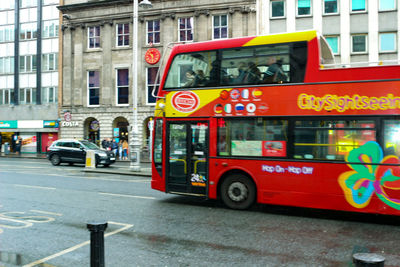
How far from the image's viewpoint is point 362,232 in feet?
22.6

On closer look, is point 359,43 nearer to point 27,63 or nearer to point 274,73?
point 274,73

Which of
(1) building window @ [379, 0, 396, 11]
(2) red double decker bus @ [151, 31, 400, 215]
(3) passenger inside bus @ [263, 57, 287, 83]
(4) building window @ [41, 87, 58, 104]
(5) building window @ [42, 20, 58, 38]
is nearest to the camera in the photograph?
(2) red double decker bus @ [151, 31, 400, 215]

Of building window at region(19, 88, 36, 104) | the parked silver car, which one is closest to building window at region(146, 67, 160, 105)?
the parked silver car

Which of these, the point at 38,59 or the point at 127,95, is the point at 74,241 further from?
the point at 38,59

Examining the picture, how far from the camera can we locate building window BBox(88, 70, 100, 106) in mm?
33250

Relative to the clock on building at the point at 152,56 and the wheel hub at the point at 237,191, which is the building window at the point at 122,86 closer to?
the clock on building at the point at 152,56

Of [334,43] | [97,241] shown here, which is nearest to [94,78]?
[334,43]

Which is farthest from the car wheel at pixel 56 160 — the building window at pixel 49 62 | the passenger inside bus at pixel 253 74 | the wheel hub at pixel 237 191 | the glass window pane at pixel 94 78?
the passenger inside bus at pixel 253 74

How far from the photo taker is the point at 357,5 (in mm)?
27703

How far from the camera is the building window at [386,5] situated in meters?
26.8

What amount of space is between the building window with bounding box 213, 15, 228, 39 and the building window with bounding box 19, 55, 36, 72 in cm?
1949

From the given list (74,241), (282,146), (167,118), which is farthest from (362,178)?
(74,241)

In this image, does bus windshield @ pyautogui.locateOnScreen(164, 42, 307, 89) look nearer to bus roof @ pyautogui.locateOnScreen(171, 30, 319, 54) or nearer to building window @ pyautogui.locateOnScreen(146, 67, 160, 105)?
bus roof @ pyautogui.locateOnScreen(171, 30, 319, 54)

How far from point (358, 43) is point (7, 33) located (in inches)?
1341
